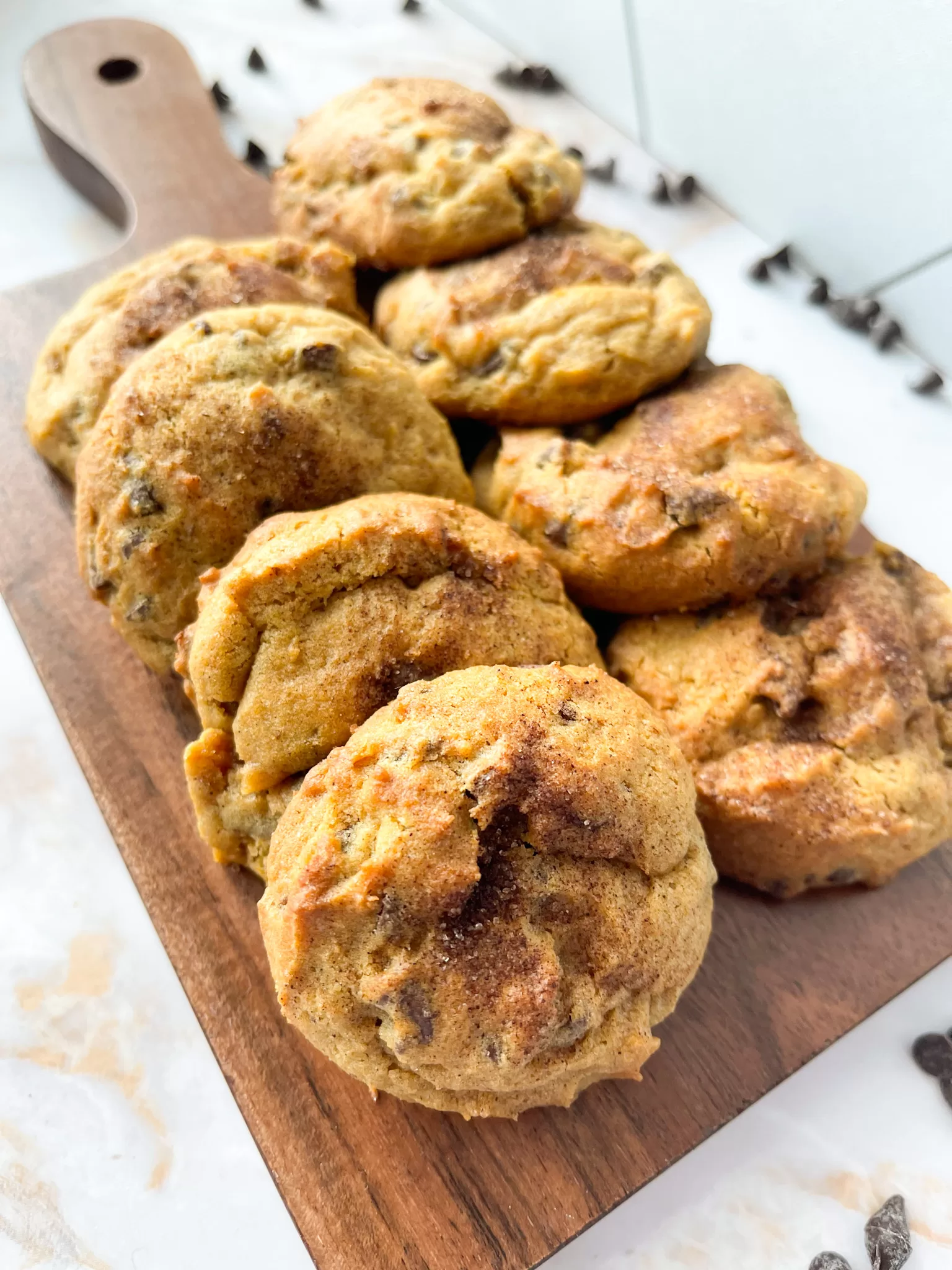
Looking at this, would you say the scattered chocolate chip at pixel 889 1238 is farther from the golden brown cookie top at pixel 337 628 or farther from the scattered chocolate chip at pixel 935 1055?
the golden brown cookie top at pixel 337 628

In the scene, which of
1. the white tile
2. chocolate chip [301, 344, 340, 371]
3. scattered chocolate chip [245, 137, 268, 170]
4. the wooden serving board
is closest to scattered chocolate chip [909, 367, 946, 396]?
the white tile

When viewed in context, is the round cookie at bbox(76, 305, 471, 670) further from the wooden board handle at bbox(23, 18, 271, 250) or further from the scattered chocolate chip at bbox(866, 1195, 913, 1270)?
the scattered chocolate chip at bbox(866, 1195, 913, 1270)

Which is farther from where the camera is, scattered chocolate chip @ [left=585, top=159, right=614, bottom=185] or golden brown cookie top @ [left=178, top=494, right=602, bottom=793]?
scattered chocolate chip @ [left=585, top=159, right=614, bottom=185]

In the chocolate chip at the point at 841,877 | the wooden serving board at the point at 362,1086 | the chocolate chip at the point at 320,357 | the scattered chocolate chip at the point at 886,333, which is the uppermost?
the scattered chocolate chip at the point at 886,333

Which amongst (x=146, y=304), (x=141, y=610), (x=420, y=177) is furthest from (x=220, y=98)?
(x=141, y=610)

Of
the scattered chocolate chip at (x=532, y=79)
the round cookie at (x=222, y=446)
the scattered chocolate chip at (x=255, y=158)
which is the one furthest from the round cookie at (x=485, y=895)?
the scattered chocolate chip at (x=532, y=79)

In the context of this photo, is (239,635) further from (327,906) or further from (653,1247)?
(653,1247)

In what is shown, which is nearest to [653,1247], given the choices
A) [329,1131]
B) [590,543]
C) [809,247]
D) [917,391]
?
[329,1131]
